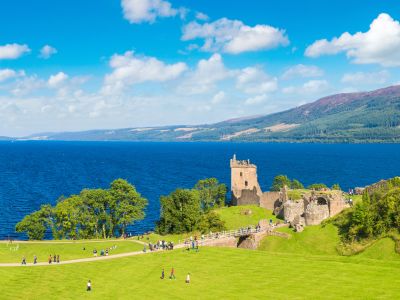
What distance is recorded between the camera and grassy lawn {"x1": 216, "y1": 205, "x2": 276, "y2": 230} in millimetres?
81312

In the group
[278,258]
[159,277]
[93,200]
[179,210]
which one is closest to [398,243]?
[278,258]

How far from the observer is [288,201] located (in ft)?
258

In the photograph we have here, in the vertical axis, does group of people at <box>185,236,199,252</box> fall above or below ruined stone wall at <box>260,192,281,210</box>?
below

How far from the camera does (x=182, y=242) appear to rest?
67875 mm

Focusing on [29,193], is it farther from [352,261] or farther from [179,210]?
[352,261]

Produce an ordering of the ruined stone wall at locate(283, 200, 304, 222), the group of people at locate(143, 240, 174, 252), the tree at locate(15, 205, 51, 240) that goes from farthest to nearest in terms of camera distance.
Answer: the tree at locate(15, 205, 51, 240)
the ruined stone wall at locate(283, 200, 304, 222)
the group of people at locate(143, 240, 174, 252)

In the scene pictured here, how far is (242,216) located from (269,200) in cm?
888

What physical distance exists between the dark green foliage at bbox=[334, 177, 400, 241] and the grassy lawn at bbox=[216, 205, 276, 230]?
846 inches

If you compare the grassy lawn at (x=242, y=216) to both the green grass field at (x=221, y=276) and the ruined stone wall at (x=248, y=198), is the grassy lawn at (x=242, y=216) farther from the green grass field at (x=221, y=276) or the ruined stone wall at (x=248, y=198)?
the green grass field at (x=221, y=276)

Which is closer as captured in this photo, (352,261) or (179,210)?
(352,261)

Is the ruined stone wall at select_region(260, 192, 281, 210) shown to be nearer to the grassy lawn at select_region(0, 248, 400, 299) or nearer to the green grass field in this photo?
the green grass field

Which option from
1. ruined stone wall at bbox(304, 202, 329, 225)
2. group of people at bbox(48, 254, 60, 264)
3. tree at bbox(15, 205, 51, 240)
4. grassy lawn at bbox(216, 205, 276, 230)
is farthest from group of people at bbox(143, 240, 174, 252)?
tree at bbox(15, 205, 51, 240)

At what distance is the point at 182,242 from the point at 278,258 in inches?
788

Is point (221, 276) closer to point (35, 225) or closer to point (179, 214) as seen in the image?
point (179, 214)
